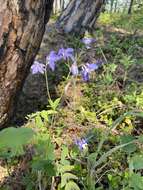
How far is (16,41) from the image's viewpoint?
7.17 ft

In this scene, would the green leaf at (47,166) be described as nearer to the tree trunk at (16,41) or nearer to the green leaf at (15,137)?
the green leaf at (15,137)

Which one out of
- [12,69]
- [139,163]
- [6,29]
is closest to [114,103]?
[12,69]

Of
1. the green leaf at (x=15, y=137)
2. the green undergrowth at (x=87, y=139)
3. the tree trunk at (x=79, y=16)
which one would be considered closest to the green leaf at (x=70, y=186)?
the green undergrowth at (x=87, y=139)

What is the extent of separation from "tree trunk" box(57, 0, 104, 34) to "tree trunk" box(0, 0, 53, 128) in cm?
227

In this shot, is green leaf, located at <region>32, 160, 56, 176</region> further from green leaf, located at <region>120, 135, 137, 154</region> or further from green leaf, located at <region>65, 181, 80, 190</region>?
green leaf, located at <region>120, 135, 137, 154</region>

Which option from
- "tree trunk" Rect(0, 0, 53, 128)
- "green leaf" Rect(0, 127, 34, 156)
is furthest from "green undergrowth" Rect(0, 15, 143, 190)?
"tree trunk" Rect(0, 0, 53, 128)

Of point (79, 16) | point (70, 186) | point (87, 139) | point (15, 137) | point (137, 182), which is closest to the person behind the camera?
point (15, 137)

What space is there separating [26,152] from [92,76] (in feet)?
4.48

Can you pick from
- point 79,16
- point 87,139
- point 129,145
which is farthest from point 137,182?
point 79,16

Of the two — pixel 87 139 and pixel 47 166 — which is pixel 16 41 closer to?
pixel 87 139

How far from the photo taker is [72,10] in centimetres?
473

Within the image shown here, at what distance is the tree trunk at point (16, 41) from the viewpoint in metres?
2.09

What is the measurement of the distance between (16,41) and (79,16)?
8.51ft

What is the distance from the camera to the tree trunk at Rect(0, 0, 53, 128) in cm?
209
